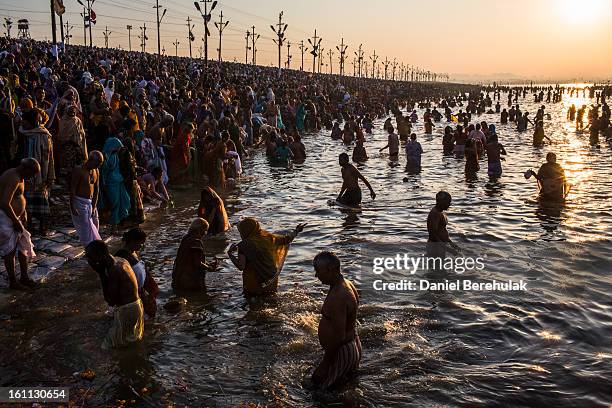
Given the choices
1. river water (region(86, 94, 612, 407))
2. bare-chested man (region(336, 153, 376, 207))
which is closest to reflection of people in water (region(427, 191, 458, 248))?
river water (region(86, 94, 612, 407))

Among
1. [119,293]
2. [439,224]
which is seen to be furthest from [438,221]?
[119,293]

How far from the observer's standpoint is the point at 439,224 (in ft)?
30.1

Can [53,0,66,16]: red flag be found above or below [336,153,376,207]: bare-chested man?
above

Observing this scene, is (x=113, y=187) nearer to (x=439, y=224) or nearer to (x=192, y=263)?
(x=192, y=263)

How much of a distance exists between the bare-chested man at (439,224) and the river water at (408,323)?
908 mm

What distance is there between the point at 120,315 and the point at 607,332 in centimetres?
624

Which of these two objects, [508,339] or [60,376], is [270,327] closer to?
[60,376]

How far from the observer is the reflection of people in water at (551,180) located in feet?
45.1

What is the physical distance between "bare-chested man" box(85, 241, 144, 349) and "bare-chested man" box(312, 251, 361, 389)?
219cm

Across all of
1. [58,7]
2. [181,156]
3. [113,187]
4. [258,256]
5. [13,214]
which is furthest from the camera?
[58,7]

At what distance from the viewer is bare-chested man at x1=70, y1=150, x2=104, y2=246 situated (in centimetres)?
841

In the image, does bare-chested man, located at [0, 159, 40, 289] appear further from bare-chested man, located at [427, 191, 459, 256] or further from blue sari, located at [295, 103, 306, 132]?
blue sari, located at [295, 103, 306, 132]

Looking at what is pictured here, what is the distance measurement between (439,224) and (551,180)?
6.46 meters

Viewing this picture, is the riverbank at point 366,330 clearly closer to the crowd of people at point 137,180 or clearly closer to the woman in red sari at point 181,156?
the crowd of people at point 137,180
